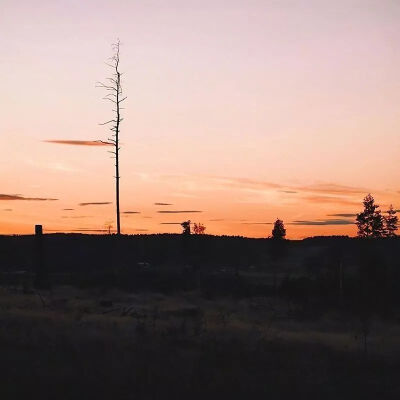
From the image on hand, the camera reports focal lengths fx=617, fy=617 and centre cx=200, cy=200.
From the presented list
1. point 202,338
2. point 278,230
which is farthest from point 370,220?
point 202,338

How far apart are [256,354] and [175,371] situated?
289cm

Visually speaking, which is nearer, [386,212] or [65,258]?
[65,258]

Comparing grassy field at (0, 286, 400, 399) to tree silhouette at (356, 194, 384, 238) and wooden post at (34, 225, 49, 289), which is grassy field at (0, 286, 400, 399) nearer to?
wooden post at (34, 225, 49, 289)

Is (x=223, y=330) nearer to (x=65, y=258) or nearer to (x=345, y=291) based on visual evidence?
(x=345, y=291)

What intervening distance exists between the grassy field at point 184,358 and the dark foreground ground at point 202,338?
0.03m

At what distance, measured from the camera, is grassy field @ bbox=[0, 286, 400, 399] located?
36.9 ft

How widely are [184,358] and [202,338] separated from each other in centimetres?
308

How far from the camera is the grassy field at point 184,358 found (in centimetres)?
1123

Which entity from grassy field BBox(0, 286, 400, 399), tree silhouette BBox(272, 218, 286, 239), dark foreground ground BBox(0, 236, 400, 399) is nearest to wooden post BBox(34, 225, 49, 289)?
dark foreground ground BBox(0, 236, 400, 399)

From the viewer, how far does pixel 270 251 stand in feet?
244

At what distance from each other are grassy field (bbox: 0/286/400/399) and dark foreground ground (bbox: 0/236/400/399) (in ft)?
0.10

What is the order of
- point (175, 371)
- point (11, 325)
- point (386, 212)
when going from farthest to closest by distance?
point (386, 212) < point (11, 325) < point (175, 371)

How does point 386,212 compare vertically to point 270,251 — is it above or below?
above

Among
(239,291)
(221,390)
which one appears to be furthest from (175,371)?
(239,291)
